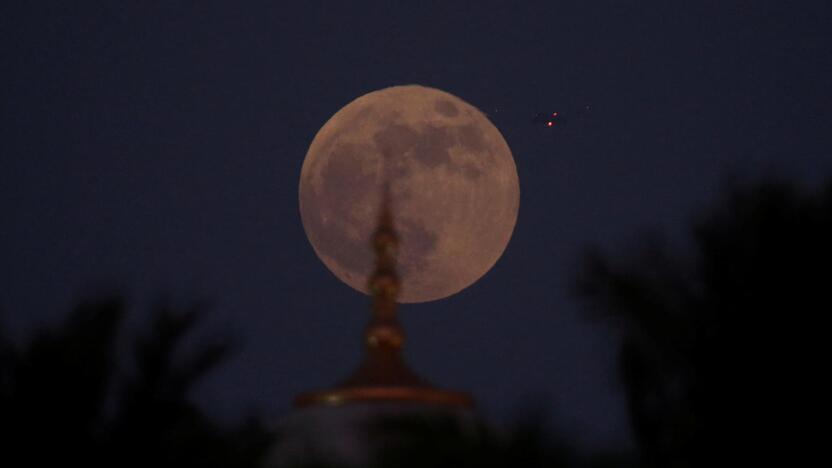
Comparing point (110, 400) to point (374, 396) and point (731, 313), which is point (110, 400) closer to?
point (374, 396)

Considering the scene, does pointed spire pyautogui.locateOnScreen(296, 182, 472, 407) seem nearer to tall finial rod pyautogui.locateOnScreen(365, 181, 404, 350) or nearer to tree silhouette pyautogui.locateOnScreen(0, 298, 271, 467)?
tall finial rod pyautogui.locateOnScreen(365, 181, 404, 350)

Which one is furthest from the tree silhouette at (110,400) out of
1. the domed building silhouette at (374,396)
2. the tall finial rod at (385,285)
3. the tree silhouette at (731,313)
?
the tree silhouette at (731,313)

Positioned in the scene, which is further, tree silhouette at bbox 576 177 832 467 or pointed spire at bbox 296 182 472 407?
pointed spire at bbox 296 182 472 407

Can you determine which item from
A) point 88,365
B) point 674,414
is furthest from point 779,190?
point 88,365

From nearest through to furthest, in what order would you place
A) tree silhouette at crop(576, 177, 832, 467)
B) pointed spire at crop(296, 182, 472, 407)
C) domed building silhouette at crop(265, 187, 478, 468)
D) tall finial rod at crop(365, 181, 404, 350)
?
tree silhouette at crop(576, 177, 832, 467) < domed building silhouette at crop(265, 187, 478, 468) < pointed spire at crop(296, 182, 472, 407) < tall finial rod at crop(365, 181, 404, 350)

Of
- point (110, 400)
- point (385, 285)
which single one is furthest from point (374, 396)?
point (110, 400)

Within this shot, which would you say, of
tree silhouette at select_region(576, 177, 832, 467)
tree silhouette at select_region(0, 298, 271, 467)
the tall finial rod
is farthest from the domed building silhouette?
tree silhouette at select_region(576, 177, 832, 467)
